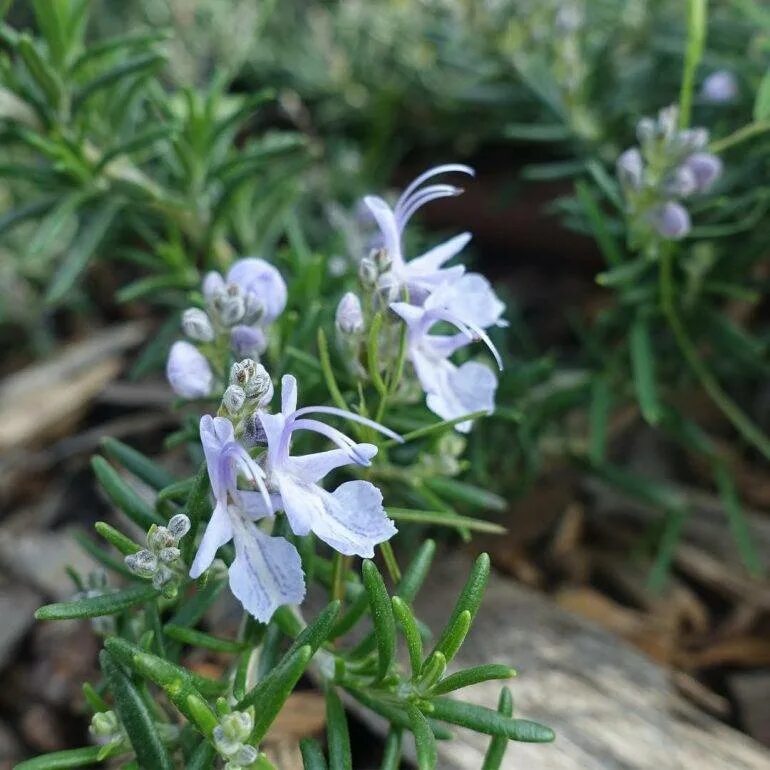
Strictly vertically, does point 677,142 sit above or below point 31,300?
above

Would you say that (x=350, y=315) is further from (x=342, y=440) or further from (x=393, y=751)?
(x=393, y=751)

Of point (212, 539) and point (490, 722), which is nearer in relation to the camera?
point (212, 539)

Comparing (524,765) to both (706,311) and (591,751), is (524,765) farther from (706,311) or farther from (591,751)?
(706,311)

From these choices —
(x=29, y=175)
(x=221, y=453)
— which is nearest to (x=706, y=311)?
(x=221, y=453)

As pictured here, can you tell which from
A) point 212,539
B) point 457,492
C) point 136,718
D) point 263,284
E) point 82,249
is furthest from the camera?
point 82,249

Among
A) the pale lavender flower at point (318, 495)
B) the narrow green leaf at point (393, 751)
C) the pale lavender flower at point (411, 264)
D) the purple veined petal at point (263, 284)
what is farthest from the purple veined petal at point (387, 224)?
the narrow green leaf at point (393, 751)

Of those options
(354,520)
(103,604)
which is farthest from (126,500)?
(354,520)

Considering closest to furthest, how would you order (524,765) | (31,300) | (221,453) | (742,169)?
(221,453) < (524,765) < (742,169) < (31,300)
